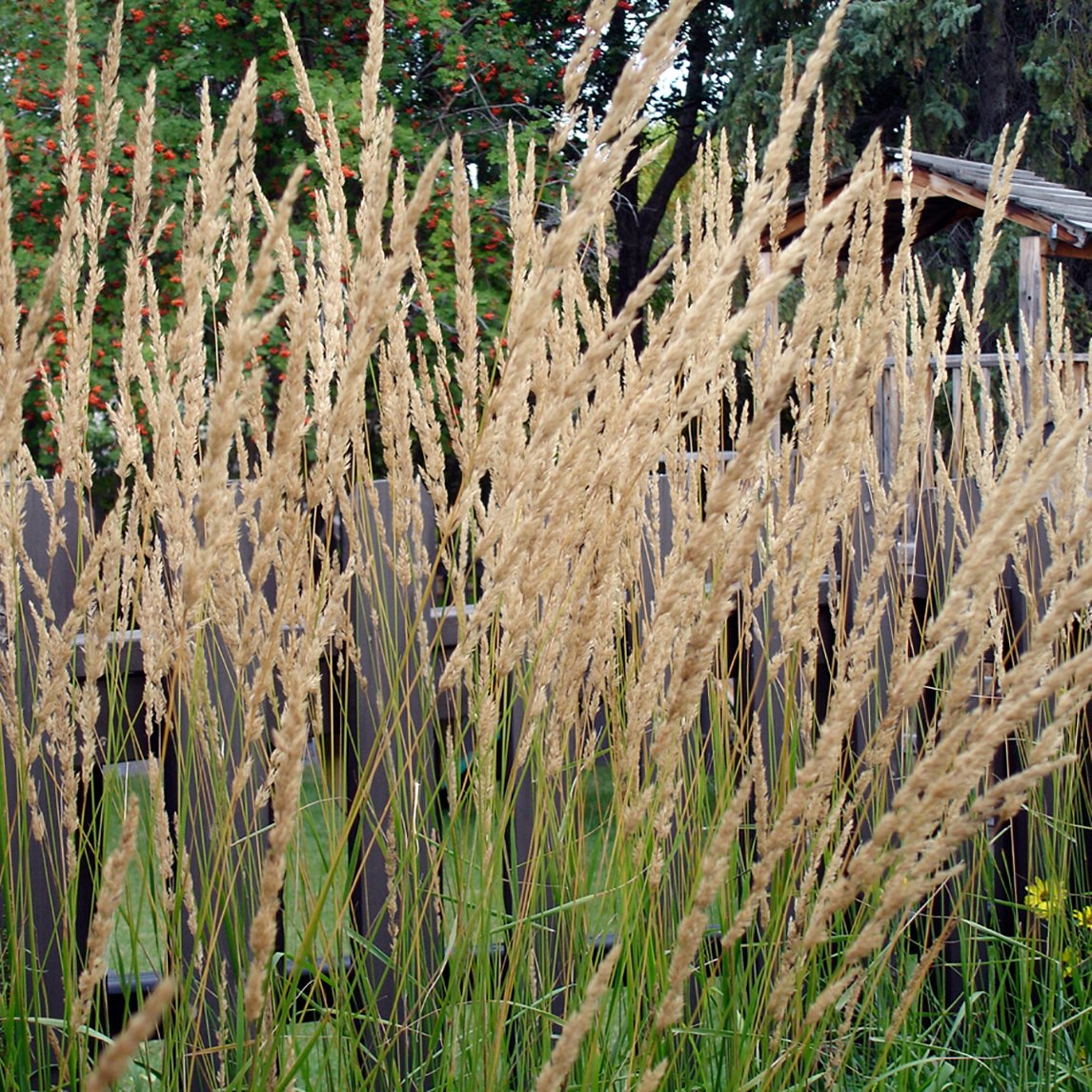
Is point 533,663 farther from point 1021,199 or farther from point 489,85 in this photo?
point 489,85

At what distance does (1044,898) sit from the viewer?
Answer: 6.95 ft

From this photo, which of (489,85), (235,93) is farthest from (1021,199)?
(235,93)

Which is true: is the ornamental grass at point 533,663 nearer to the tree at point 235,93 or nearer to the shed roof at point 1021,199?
the tree at point 235,93

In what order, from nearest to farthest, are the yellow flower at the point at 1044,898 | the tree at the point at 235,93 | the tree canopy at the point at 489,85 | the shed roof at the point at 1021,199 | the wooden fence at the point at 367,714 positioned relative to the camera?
the wooden fence at the point at 367,714 → the yellow flower at the point at 1044,898 → the tree at the point at 235,93 → the tree canopy at the point at 489,85 → the shed roof at the point at 1021,199

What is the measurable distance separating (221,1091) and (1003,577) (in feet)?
5.68

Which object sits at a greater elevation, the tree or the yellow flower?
the tree

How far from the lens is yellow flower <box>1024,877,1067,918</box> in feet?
5.89

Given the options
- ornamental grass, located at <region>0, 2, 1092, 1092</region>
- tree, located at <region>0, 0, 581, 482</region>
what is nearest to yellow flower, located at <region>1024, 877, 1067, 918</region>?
ornamental grass, located at <region>0, 2, 1092, 1092</region>

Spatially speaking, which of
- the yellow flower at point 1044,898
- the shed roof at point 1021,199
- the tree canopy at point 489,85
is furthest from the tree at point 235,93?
the yellow flower at point 1044,898

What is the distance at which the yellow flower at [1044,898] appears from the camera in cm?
180

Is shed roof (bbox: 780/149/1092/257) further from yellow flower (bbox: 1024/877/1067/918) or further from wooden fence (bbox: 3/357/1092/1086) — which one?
yellow flower (bbox: 1024/877/1067/918)

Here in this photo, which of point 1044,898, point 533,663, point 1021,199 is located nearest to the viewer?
point 533,663

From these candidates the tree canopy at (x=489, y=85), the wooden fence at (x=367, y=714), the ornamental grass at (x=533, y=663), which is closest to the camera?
the ornamental grass at (x=533, y=663)

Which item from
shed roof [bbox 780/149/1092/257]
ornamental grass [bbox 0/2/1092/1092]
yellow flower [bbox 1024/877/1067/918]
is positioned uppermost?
shed roof [bbox 780/149/1092/257]
